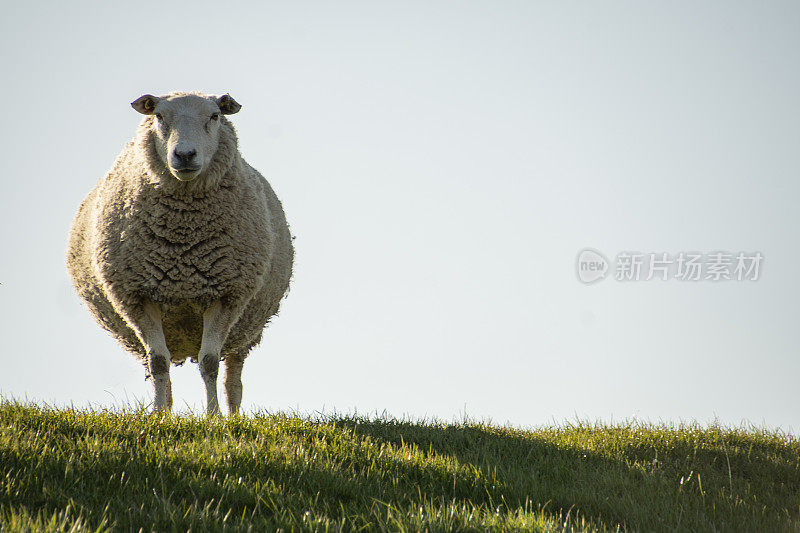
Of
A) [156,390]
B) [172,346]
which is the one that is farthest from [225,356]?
[156,390]

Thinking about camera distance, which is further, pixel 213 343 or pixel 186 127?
pixel 213 343

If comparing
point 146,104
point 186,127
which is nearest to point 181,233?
point 186,127

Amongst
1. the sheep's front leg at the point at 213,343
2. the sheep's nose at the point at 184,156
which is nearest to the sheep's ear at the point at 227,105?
the sheep's nose at the point at 184,156

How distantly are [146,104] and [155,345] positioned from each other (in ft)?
7.98

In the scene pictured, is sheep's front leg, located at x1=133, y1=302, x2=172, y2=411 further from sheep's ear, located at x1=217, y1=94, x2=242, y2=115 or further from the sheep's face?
sheep's ear, located at x1=217, y1=94, x2=242, y2=115

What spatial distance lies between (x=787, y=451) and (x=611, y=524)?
126 inches

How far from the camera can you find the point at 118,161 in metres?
8.13

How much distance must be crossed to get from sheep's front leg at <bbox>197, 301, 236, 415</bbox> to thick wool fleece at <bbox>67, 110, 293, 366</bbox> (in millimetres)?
115

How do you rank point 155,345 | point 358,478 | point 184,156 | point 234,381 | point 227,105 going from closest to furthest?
point 358,478, point 184,156, point 155,345, point 227,105, point 234,381

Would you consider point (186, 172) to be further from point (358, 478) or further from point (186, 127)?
point (358, 478)

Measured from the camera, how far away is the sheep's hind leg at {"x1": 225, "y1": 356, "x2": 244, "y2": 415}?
30.4 feet

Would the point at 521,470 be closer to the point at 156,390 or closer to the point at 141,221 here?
the point at 156,390

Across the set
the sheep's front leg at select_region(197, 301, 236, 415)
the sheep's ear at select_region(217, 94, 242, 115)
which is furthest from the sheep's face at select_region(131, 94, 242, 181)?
the sheep's front leg at select_region(197, 301, 236, 415)

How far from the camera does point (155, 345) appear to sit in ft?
23.7
